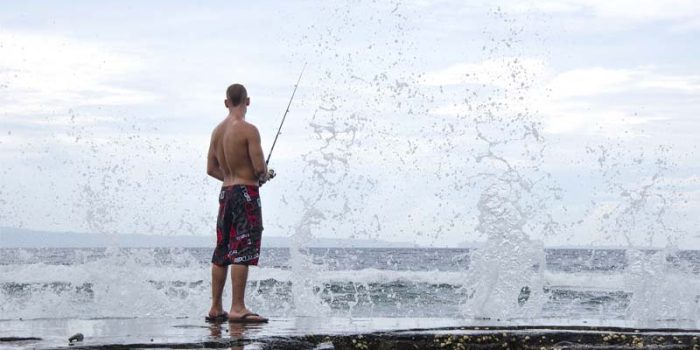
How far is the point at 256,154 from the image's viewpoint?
6707 millimetres

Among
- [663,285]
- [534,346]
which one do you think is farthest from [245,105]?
[663,285]

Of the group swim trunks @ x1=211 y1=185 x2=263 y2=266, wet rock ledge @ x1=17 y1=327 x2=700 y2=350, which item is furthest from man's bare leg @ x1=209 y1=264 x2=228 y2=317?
wet rock ledge @ x1=17 y1=327 x2=700 y2=350

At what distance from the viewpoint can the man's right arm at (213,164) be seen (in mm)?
7102

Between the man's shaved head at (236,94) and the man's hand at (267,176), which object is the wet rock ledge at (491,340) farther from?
the man's shaved head at (236,94)

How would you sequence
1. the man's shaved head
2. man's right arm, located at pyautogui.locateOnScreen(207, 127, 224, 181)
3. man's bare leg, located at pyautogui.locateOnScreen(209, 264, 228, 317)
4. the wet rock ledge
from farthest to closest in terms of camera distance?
1. man's right arm, located at pyautogui.locateOnScreen(207, 127, 224, 181)
2. man's bare leg, located at pyautogui.locateOnScreen(209, 264, 228, 317)
3. the man's shaved head
4. the wet rock ledge

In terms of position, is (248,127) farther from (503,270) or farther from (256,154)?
(503,270)

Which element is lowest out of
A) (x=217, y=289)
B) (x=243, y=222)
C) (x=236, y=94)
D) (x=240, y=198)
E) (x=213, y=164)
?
(x=217, y=289)

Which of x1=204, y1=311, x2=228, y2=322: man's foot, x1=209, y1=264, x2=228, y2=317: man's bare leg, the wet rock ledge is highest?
x1=209, y1=264, x2=228, y2=317: man's bare leg

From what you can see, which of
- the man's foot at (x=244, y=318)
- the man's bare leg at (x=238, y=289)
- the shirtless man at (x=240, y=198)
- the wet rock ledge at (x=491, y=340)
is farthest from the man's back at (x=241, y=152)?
the wet rock ledge at (x=491, y=340)

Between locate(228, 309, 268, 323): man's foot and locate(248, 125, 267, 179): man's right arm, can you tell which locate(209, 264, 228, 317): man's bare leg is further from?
locate(248, 125, 267, 179): man's right arm

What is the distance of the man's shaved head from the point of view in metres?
6.86

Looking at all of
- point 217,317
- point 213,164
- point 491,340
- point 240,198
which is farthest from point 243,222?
point 491,340

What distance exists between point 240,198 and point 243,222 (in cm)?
17

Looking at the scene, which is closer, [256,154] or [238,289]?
[256,154]
